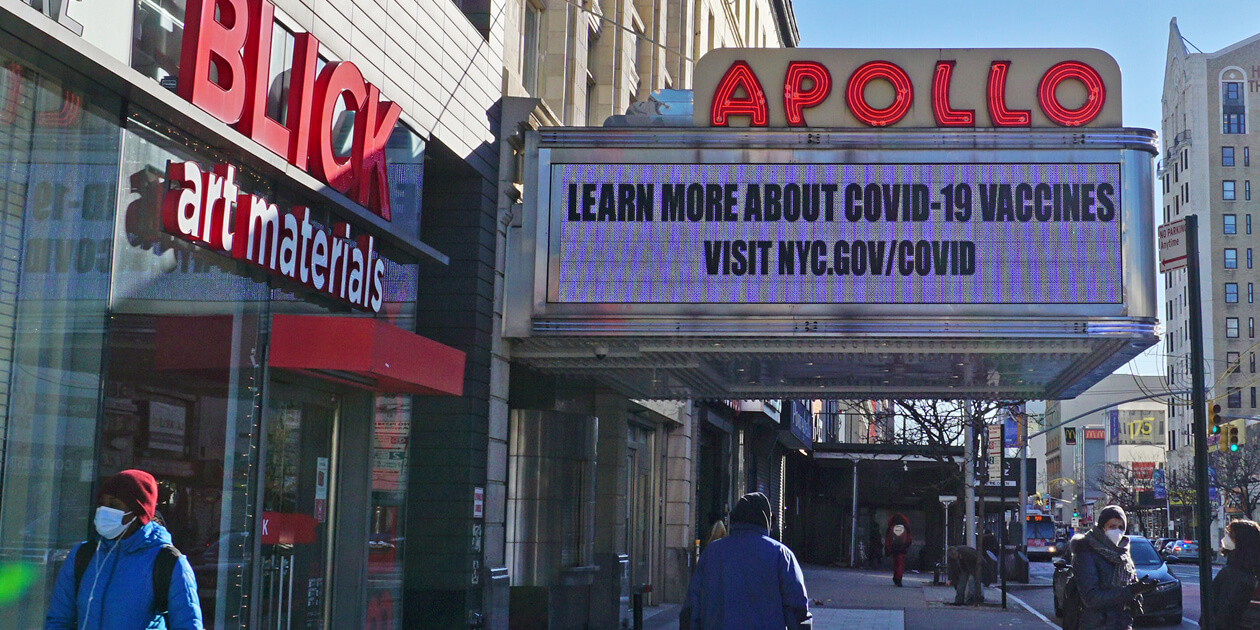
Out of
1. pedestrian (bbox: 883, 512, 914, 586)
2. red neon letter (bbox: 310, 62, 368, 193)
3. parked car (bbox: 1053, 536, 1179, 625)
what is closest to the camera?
red neon letter (bbox: 310, 62, 368, 193)

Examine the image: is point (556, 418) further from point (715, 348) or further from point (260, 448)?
point (260, 448)

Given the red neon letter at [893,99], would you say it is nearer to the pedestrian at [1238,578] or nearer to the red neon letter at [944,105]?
the red neon letter at [944,105]

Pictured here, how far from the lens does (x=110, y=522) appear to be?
5812 millimetres

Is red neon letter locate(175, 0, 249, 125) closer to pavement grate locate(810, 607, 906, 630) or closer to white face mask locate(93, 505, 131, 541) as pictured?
white face mask locate(93, 505, 131, 541)

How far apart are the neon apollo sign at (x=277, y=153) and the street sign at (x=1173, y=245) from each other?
679cm

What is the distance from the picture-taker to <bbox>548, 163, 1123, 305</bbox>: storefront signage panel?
13312mm

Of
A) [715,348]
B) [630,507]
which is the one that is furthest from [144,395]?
[630,507]

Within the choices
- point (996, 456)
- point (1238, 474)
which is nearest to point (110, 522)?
point (996, 456)

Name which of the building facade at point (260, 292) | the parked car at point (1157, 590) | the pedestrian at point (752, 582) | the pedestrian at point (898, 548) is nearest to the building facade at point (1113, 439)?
the pedestrian at point (898, 548)

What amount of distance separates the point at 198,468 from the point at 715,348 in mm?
6607

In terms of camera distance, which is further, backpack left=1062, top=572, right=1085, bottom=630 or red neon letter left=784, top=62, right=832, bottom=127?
red neon letter left=784, top=62, right=832, bottom=127

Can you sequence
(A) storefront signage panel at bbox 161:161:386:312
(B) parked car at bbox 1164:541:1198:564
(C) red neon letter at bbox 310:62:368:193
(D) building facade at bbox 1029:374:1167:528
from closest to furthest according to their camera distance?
(A) storefront signage panel at bbox 161:161:386:312 < (C) red neon letter at bbox 310:62:368:193 < (B) parked car at bbox 1164:541:1198:564 < (D) building facade at bbox 1029:374:1167:528

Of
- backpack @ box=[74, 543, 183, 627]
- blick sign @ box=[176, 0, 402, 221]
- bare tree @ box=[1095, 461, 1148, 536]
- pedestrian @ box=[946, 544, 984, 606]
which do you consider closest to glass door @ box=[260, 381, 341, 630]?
blick sign @ box=[176, 0, 402, 221]

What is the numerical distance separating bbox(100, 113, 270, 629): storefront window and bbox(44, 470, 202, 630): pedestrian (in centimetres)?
175
